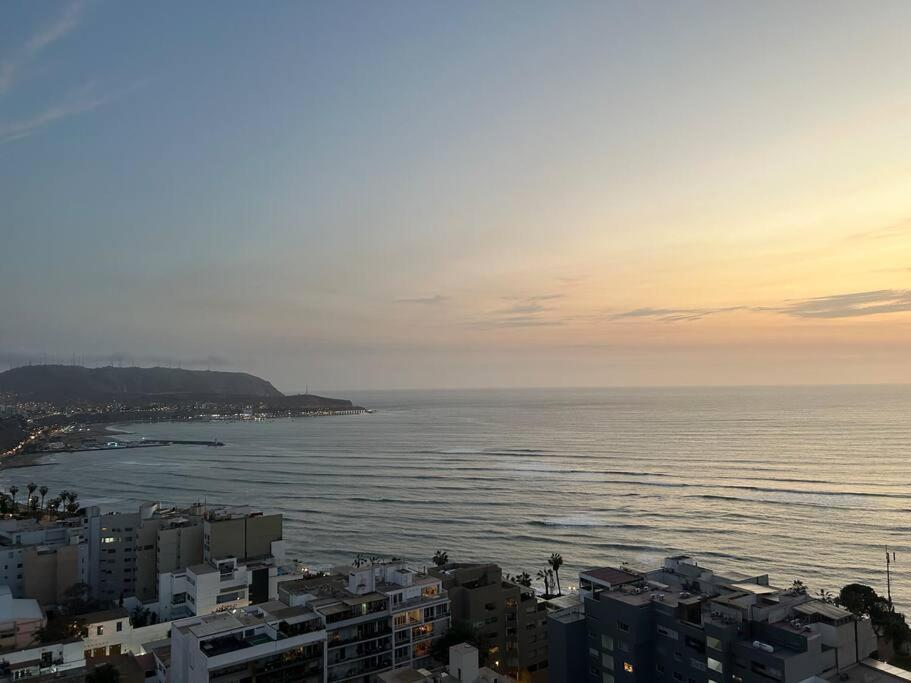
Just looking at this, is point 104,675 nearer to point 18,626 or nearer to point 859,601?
point 18,626

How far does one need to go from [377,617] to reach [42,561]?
120 ft

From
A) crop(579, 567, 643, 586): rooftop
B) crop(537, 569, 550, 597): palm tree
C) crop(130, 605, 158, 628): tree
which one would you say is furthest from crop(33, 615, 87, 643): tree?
crop(537, 569, 550, 597): palm tree

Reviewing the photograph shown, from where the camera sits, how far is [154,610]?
44.9 metres

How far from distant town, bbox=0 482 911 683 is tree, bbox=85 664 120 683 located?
4.1 inches

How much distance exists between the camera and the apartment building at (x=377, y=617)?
30562 millimetres

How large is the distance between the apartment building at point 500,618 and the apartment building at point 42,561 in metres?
34.9

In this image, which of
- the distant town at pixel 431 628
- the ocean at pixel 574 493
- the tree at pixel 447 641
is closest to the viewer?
the distant town at pixel 431 628

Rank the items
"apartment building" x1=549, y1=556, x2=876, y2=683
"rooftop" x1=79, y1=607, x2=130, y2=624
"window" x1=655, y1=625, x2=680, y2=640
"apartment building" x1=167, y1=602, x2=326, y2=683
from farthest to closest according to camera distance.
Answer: "rooftop" x1=79, y1=607, x2=130, y2=624 → "window" x1=655, y1=625, x2=680, y2=640 → "apartment building" x1=167, y1=602, x2=326, y2=683 → "apartment building" x1=549, y1=556, x2=876, y2=683

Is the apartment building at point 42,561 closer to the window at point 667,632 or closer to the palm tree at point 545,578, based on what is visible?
the palm tree at point 545,578

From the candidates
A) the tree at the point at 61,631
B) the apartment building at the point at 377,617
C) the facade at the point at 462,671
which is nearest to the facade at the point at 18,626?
the tree at the point at 61,631

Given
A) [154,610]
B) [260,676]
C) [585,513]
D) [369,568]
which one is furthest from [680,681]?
[585,513]

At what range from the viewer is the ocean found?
6681 centimetres

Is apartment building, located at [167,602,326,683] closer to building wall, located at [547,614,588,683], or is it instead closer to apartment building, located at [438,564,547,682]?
apartment building, located at [438,564,547,682]

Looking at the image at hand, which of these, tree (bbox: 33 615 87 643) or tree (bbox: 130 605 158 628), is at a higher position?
tree (bbox: 33 615 87 643)
